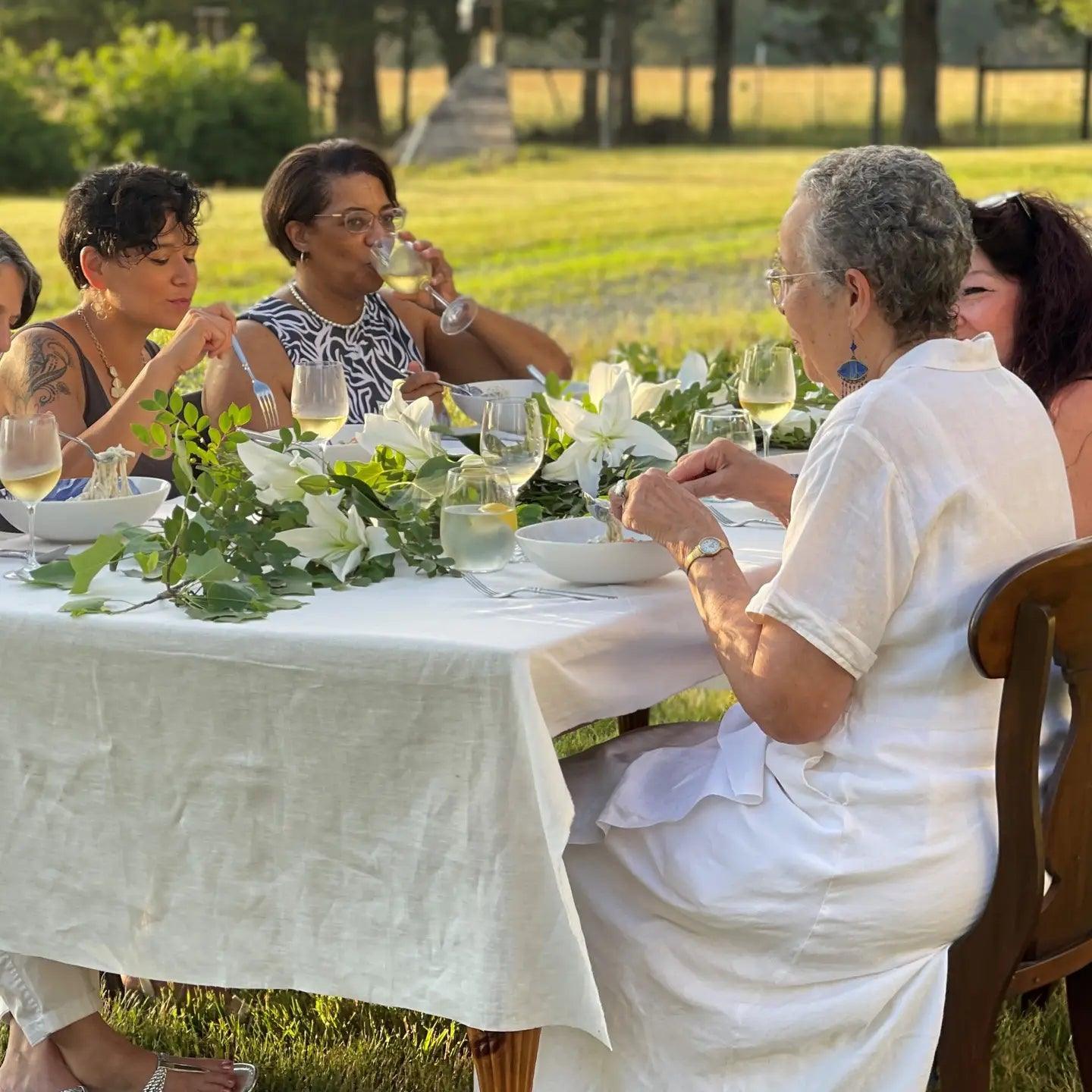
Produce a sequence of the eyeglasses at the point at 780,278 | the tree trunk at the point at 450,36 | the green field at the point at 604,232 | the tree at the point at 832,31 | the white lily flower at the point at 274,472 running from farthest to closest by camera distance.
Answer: the tree trunk at the point at 450,36 → the tree at the point at 832,31 → the green field at the point at 604,232 → the white lily flower at the point at 274,472 → the eyeglasses at the point at 780,278

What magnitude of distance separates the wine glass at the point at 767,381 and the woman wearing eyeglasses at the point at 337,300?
0.97 meters

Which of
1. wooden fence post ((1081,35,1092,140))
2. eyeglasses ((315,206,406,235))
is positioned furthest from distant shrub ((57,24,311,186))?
eyeglasses ((315,206,406,235))

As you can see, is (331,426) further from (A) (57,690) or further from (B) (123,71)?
(B) (123,71)

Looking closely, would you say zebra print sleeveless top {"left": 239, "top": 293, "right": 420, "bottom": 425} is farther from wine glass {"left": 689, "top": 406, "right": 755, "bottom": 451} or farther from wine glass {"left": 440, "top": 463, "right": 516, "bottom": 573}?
wine glass {"left": 440, "top": 463, "right": 516, "bottom": 573}

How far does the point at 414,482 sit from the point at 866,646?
0.76 metres

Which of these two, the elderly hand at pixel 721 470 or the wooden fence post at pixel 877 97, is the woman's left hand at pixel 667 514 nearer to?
the elderly hand at pixel 721 470

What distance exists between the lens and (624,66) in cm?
2194

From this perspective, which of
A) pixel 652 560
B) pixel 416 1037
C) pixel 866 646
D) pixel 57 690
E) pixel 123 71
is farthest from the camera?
pixel 123 71

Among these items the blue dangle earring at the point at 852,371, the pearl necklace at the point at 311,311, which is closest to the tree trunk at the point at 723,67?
the pearl necklace at the point at 311,311

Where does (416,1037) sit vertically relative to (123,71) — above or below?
below

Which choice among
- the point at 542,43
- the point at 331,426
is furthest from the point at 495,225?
the point at 331,426

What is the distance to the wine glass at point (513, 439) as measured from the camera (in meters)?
2.46

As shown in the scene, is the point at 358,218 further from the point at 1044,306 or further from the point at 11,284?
the point at 1044,306

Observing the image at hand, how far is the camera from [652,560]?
7.54ft
